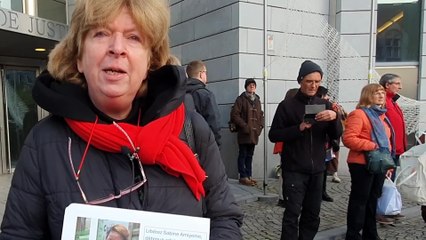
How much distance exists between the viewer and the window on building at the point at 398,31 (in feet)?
31.5

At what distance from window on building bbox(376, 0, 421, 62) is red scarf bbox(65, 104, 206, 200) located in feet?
31.3

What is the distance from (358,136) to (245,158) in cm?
372

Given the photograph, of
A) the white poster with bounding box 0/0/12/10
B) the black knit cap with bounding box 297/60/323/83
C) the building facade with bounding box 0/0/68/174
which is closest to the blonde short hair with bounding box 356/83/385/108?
the black knit cap with bounding box 297/60/323/83

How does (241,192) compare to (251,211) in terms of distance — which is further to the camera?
(241,192)

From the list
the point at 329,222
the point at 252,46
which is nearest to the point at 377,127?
the point at 329,222

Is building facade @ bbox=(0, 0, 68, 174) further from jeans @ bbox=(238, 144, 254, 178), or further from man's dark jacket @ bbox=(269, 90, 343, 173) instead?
man's dark jacket @ bbox=(269, 90, 343, 173)

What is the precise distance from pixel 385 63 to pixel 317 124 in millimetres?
6811

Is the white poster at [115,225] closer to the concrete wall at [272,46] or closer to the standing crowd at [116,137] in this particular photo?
the standing crowd at [116,137]

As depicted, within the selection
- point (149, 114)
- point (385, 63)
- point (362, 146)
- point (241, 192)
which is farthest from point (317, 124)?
point (385, 63)

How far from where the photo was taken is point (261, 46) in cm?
841

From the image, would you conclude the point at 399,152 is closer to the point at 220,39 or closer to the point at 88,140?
the point at 220,39

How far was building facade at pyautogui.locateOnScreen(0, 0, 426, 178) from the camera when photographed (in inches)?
325

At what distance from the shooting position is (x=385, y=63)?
980 centimetres

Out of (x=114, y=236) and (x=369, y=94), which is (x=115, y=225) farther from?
(x=369, y=94)
